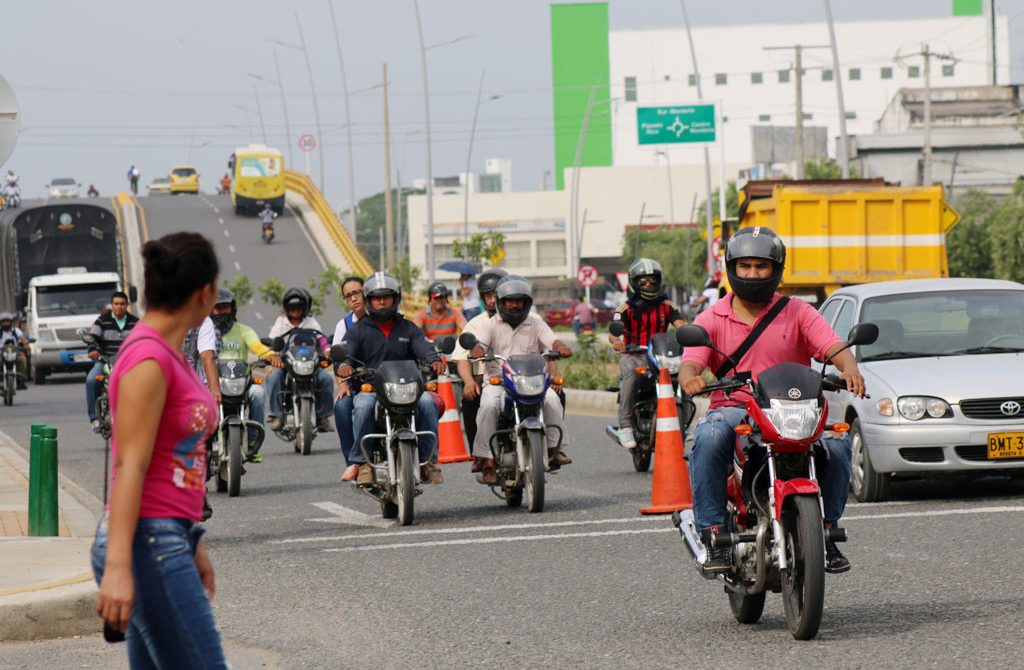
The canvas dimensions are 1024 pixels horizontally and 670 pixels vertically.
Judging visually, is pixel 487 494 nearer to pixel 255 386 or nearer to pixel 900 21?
pixel 255 386

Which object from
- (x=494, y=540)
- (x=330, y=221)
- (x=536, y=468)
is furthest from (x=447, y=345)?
(x=330, y=221)

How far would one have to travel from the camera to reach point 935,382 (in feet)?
39.7

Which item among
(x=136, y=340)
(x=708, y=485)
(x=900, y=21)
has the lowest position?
(x=708, y=485)

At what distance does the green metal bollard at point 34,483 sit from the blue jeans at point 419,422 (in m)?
2.14

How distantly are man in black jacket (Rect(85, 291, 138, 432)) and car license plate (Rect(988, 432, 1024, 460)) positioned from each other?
998 cm

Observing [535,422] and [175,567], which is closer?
[175,567]

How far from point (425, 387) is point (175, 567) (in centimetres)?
820

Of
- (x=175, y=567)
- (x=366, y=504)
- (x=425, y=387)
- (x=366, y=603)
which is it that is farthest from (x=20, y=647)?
(x=366, y=504)

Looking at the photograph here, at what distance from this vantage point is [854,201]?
2472cm

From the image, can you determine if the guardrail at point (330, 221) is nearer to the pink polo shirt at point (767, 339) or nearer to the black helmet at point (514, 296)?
the black helmet at point (514, 296)

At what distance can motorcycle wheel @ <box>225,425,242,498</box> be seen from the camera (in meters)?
14.7

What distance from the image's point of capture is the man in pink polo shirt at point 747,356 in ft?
24.6

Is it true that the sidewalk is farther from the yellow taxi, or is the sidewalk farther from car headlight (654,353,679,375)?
the yellow taxi

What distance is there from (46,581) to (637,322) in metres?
7.65
